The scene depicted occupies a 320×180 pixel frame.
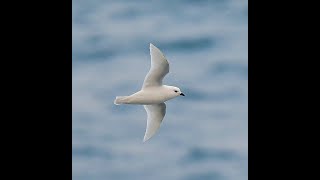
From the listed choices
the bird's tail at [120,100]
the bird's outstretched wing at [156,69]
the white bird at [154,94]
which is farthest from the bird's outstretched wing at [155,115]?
the bird's tail at [120,100]

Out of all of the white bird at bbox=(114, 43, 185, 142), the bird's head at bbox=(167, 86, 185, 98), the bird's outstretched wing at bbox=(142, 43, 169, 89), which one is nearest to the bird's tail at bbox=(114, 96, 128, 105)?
the white bird at bbox=(114, 43, 185, 142)

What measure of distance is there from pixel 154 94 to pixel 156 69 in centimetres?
23

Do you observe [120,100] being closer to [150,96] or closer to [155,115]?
[150,96]

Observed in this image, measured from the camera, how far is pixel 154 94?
4.59 meters

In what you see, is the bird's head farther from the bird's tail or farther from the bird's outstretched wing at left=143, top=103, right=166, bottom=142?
the bird's tail

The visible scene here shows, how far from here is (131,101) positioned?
4504 mm

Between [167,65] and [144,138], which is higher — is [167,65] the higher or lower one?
the higher one

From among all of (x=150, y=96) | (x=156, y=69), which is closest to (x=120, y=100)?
(x=150, y=96)

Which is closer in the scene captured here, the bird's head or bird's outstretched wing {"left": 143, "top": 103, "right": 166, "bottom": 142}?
the bird's head

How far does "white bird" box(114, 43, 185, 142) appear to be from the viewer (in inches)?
175
